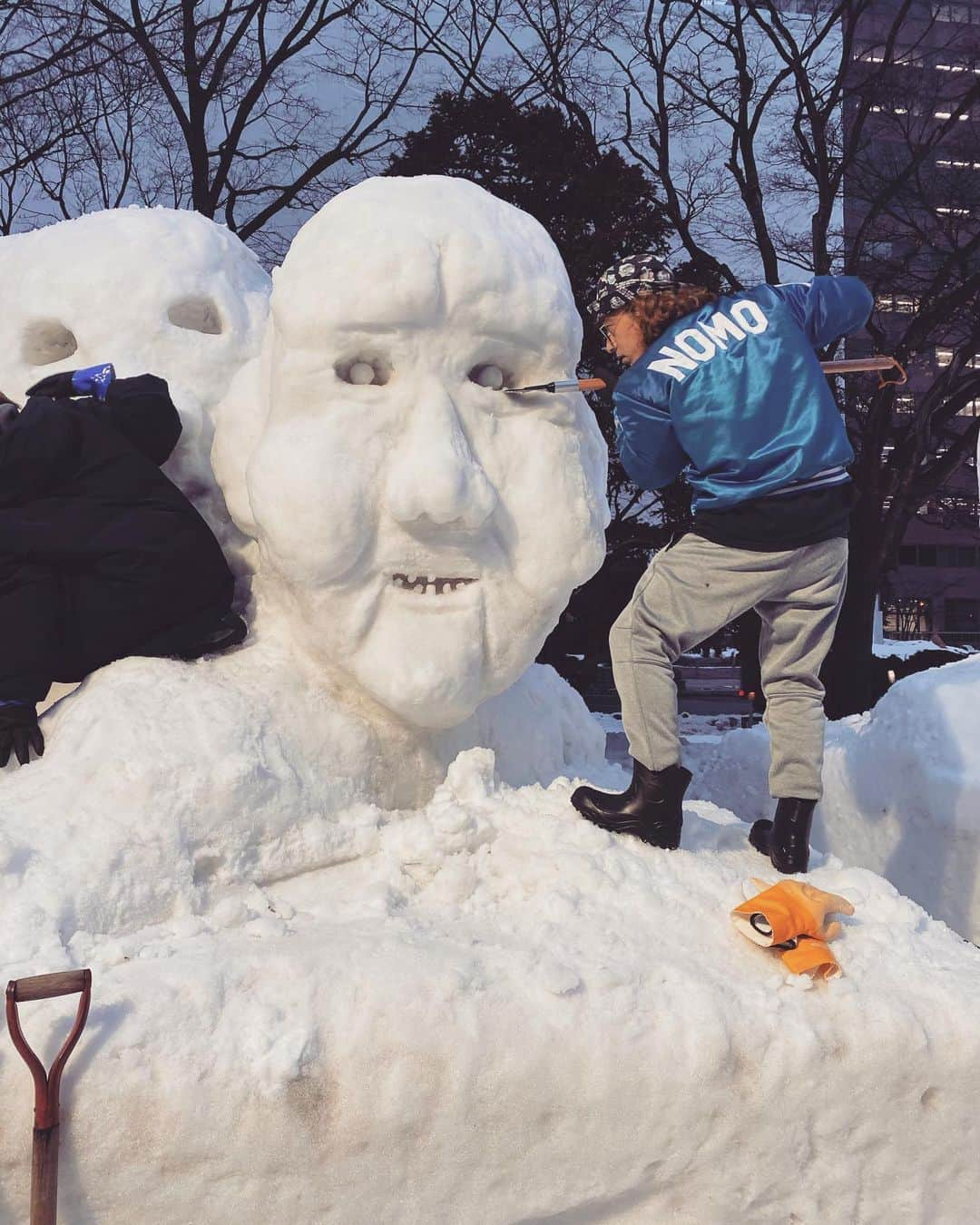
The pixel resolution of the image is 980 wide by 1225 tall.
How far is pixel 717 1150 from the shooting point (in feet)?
5.81

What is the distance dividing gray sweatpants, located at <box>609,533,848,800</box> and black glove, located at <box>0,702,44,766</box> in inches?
53.1

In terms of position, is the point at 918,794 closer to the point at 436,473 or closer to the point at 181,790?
the point at 436,473

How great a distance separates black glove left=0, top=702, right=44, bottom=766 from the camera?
242 centimetres

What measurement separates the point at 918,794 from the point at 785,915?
2542mm

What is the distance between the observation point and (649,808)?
240cm

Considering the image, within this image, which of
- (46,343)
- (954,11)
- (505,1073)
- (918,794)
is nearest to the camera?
(505,1073)

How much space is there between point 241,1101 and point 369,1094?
0.20m

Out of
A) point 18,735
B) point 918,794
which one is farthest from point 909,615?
point 18,735

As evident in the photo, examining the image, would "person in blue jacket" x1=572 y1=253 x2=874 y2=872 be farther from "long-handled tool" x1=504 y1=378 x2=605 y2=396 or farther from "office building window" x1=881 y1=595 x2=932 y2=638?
"office building window" x1=881 y1=595 x2=932 y2=638

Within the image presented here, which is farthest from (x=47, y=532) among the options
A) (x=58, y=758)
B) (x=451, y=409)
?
(x=451, y=409)

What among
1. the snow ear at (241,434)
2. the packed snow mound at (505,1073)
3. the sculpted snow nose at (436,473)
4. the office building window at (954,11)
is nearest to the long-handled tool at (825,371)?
the sculpted snow nose at (436,473)

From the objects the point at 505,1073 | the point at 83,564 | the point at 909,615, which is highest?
the point at 83,564

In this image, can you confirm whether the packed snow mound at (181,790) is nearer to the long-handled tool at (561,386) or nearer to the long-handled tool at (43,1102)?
the long-handled tool at (43,1102)

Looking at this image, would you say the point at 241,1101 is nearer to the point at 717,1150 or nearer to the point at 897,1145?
the point at 717,1150
